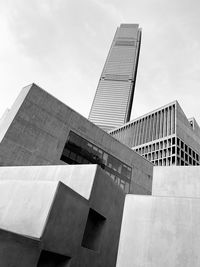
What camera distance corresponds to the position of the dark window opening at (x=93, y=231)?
11.5m

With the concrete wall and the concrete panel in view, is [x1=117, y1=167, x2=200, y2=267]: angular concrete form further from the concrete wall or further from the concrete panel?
the concrete wall

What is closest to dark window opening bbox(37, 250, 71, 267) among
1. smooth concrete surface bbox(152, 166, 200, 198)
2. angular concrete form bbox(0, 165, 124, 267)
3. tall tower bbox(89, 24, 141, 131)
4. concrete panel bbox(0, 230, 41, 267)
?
angular concrete form bbox(0, 165, 124, 267)

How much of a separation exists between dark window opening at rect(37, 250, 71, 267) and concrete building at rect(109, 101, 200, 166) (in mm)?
49054

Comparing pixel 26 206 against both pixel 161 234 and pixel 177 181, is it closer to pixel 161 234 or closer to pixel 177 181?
pixel 161 234

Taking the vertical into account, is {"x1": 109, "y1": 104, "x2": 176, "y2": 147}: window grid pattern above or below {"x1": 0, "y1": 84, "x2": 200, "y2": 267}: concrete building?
above

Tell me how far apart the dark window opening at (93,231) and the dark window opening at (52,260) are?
231 cm

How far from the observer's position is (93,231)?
12.1 m

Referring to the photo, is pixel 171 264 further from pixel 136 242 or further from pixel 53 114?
pixel 53 114

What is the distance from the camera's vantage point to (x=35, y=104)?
2159 cm

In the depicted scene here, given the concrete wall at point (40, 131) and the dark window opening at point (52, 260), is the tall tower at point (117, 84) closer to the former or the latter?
the concrete wall at point (40, 131)

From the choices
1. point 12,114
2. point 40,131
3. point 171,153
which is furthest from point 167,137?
point 12,114

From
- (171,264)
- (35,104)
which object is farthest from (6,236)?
(35,104)

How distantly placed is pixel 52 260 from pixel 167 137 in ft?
185

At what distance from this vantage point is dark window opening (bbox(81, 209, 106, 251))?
11500mm
